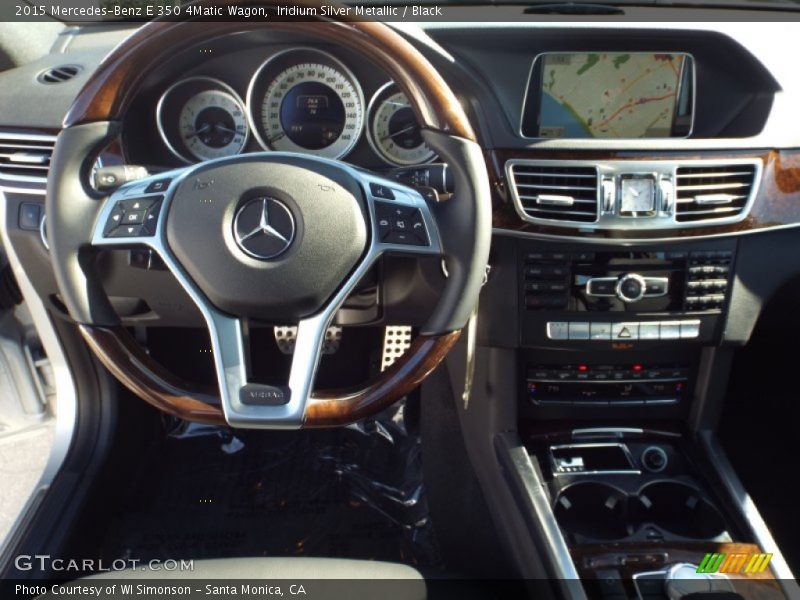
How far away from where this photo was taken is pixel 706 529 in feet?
5.31

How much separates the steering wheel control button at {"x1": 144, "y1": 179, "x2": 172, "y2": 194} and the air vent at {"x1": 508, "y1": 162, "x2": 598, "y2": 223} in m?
0.69

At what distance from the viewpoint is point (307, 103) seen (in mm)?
1589

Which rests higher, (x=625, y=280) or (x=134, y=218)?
(x=134, y=218)

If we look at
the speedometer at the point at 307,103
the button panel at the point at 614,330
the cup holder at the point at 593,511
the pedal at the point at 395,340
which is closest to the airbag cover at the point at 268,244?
the speedometer at the point at 307,103

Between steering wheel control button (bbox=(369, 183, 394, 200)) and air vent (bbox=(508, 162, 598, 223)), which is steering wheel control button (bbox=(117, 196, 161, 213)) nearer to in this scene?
steering wheel control button (bbox=(369, 183, 394, 200))

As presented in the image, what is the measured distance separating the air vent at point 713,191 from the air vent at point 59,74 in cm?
141

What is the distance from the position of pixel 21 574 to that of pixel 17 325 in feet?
3.34

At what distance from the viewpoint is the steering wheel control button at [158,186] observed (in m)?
1.23

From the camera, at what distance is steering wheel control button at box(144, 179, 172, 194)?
1.23 m

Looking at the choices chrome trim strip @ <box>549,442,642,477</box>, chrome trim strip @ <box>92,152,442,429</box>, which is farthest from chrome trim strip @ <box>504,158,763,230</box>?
chrome trim strip @ <box>549,442,642,477</box>

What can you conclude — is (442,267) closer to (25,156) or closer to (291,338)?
(291,338)

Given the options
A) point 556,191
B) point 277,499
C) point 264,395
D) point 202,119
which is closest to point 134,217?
point 264,395

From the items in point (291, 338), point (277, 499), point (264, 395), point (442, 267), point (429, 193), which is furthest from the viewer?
point (277, 499)

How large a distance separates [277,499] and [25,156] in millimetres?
1171
